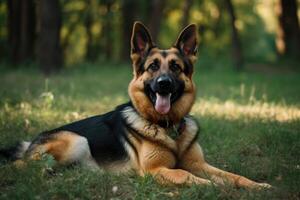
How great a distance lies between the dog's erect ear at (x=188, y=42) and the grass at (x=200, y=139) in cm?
157

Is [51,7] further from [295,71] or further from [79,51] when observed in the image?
[79,51]

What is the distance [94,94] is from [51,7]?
18.1 ft

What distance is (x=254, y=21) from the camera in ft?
138

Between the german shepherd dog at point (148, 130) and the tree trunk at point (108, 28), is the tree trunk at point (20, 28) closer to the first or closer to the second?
the tree trunk at point (108, 28)

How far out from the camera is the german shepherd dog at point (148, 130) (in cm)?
563

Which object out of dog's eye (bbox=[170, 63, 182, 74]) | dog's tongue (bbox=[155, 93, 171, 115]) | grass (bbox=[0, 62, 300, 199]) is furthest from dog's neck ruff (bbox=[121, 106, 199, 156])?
dog's eye (bbox=[170, 63, 182, 74])

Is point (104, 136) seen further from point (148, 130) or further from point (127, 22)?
point (127, 22)

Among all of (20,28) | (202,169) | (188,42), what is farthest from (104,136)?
(20,28)

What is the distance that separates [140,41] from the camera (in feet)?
19.8

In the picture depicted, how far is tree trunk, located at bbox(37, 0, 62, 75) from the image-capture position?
1681 centimetres

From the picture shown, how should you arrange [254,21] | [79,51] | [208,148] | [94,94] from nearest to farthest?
1. [208,148]
2. [94,94]
3. [254,21]
4. [79,51]

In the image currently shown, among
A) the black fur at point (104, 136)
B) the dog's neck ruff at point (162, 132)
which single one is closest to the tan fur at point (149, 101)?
the dog's neck ruff at point (162, 132)

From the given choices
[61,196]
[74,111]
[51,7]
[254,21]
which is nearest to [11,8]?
[51,7]

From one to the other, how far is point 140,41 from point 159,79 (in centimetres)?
71
